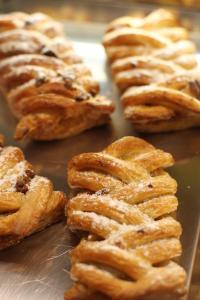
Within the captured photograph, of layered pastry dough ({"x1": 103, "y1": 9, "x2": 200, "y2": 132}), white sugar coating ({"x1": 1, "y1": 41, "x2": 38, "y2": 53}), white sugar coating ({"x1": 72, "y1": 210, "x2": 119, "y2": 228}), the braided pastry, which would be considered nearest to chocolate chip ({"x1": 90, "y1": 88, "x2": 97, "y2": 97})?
layered pastry dough ({"x1": 103, "y1": 9, "x2": 200, "y2": 132})

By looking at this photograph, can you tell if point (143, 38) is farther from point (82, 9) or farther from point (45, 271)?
point (45, 271)

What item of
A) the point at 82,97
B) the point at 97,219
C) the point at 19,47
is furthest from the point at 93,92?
the point at 97,219

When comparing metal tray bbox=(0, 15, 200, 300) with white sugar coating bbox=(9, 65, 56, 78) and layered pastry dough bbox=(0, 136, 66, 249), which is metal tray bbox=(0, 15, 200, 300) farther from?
white sugar coating bbox=(9, 65, 56, 78)

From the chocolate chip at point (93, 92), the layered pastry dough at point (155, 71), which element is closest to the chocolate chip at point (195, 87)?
the layered pastry dough at point (155, 71)

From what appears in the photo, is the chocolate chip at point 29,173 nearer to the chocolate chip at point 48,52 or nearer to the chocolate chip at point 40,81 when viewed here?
the chocolate chip at point 40,81

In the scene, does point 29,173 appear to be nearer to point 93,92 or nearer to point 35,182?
point 35,182

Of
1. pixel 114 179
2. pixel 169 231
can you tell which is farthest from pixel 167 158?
pixel 169 231
